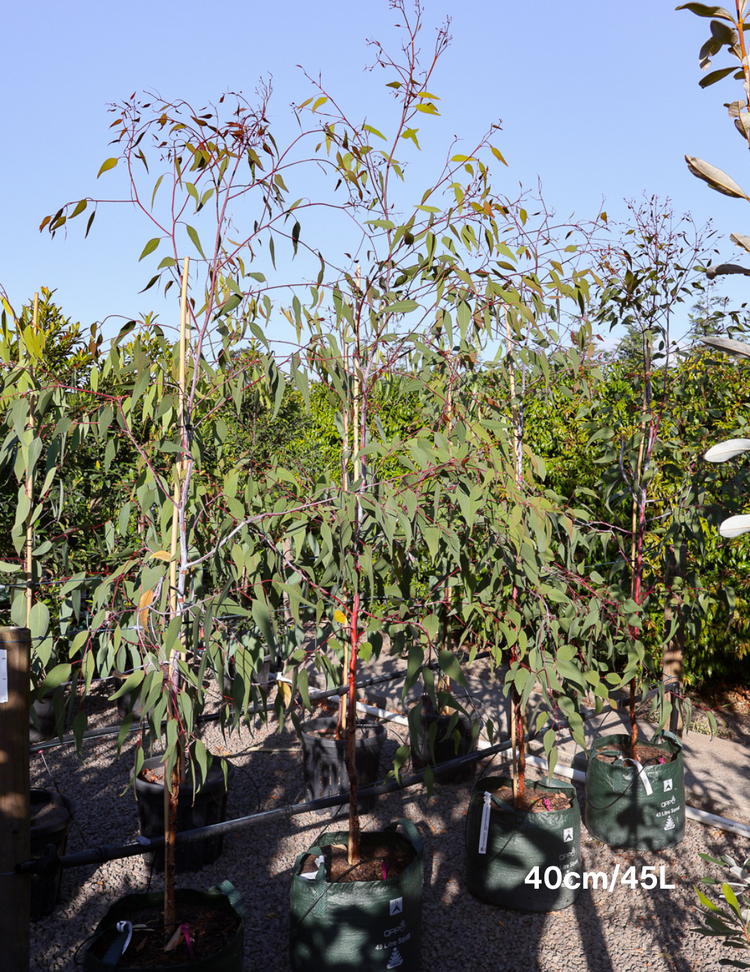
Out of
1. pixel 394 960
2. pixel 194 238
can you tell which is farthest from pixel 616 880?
pixel 194 238

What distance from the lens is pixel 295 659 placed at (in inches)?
63.4

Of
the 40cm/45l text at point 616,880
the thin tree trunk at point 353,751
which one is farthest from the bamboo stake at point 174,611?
the 40cm/45l text at point 616,880

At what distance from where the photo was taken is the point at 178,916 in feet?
6.08

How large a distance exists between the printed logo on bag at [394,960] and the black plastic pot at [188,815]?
105 cm

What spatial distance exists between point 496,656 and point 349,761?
0.51m

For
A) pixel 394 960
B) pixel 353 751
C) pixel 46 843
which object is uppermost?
pixel 353 751

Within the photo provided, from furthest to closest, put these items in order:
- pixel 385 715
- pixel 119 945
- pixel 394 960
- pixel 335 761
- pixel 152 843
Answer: pixel 385 715, pixel 335 761, pixel 152 843, pixel 394 960, pixel 119 945

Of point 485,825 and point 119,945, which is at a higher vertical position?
point 119,945

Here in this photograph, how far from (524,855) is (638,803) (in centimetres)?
65

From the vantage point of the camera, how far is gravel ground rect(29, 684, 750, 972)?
7.39 ft

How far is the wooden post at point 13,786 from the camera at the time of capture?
1.68 m

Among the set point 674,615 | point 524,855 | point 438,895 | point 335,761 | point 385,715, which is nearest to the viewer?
point 524,855

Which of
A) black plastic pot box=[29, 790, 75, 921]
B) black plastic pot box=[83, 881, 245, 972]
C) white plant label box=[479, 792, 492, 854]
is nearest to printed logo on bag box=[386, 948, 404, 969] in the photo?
black plastic pot box=[83, 881, 245, 972]

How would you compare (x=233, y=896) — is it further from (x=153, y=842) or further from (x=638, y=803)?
(x=638, y=803)
